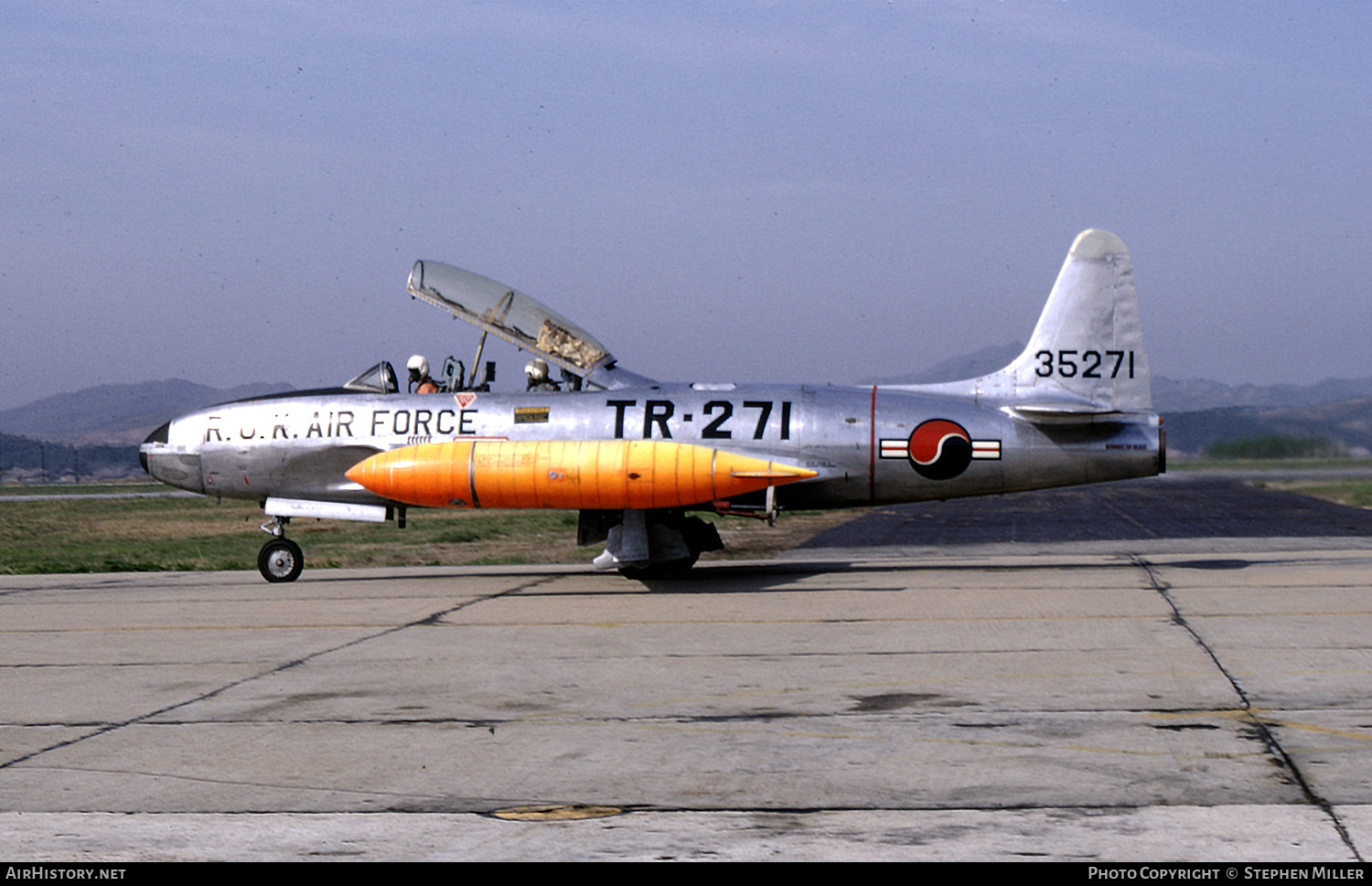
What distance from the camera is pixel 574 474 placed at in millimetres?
16125

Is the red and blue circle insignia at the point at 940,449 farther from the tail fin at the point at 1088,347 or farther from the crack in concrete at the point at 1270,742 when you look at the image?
the crack in concrete at the point at 1270,742

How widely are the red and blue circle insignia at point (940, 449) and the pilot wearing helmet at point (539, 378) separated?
5.21 meters

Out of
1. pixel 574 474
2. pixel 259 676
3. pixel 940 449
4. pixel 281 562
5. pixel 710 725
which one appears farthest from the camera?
pixel 281 562

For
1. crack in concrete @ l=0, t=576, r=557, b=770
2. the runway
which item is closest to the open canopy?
crack in concrete @ l=0, t=576, r=557, b=770

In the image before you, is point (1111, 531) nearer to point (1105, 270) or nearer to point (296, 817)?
point (1105, 270)

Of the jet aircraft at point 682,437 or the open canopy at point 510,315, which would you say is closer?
the jet aircraft at point 682,437

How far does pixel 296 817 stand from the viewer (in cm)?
614

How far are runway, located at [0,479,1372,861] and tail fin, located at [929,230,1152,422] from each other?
2719 millimetres

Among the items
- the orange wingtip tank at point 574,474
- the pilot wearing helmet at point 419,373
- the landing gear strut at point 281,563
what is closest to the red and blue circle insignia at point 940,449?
the orange wingtip tank at point 574,474

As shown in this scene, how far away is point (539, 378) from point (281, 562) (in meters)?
4.52

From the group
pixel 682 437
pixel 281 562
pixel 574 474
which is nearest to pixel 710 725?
pixel 574 474

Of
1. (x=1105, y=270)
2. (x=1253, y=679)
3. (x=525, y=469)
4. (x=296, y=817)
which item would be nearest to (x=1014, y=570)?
(x=1105, y=270)

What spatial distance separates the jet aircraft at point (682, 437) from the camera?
53.6 feet

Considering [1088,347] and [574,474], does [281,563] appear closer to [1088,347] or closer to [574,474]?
[574,474]
